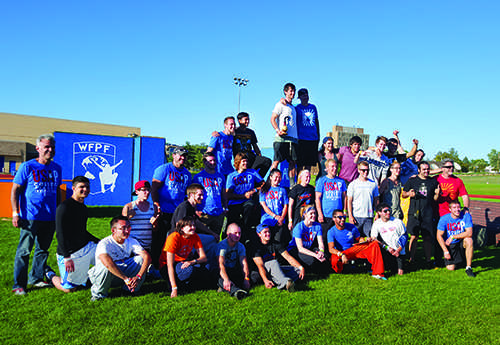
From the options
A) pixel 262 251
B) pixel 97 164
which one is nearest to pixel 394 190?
pixel 262 251

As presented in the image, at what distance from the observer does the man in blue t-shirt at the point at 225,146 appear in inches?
272

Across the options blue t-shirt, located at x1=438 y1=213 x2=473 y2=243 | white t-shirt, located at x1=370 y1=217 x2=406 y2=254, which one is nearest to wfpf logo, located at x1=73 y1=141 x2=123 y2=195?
white t-shirt, located at x1=370 y1=217 x2=406 y2=254

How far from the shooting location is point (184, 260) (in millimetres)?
5066

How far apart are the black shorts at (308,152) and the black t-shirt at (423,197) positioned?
6.43ft

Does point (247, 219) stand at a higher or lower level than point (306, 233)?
higher

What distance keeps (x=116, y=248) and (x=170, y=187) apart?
1302mm

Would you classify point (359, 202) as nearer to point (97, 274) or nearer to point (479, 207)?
point (97, 274)

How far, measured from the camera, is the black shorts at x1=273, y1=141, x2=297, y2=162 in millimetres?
7355

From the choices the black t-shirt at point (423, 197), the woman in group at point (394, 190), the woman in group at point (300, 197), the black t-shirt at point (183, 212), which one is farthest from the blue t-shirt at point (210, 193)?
the black t-shirt at point (423, 197)

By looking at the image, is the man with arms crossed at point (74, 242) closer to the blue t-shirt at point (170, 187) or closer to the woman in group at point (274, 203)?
the blue t-shirt at point (170, 187)

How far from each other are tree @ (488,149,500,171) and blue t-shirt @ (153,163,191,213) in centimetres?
13997

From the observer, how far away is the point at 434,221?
23.3 ft

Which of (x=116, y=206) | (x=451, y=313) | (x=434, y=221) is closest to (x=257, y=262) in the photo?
(x=451, y=313)

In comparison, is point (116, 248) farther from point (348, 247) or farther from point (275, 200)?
point (348, 247)
